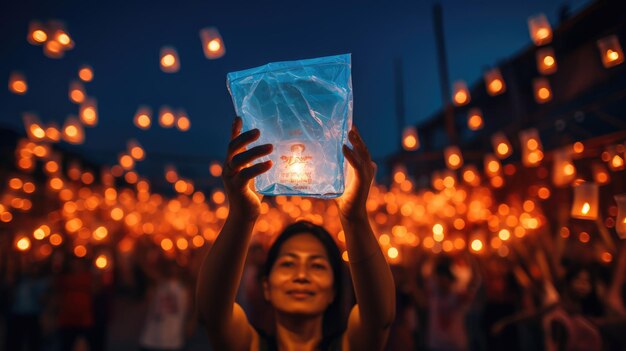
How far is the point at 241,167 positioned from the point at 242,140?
3.4 inches

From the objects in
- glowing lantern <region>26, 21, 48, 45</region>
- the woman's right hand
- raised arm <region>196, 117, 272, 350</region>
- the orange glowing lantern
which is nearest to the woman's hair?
raised arm <region>196, 117, 272, 350</region>

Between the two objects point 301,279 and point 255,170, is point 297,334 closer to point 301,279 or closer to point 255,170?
point 301,279

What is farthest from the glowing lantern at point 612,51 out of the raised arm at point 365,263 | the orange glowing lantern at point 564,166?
the orange glowing lantern at point 564,166

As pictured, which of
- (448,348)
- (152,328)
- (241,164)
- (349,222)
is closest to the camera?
(241,164)

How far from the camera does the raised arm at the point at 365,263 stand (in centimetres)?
133

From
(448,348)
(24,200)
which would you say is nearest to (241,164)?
(448,348)

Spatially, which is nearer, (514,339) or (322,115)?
(322,115)

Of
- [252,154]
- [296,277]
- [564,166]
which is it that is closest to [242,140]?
[252,154]

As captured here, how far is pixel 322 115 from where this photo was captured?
130cm

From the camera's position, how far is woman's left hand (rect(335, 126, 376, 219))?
1281 mm

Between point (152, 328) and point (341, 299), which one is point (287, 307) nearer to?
point (341, 299)

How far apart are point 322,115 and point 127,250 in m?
13.7

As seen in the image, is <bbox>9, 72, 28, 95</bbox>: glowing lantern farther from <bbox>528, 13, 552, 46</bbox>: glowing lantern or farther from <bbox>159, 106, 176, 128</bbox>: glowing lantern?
<bbox>528, 13, 552, 46</bbox>: glowing lantern

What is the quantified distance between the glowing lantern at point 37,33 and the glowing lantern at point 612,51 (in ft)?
15.1
